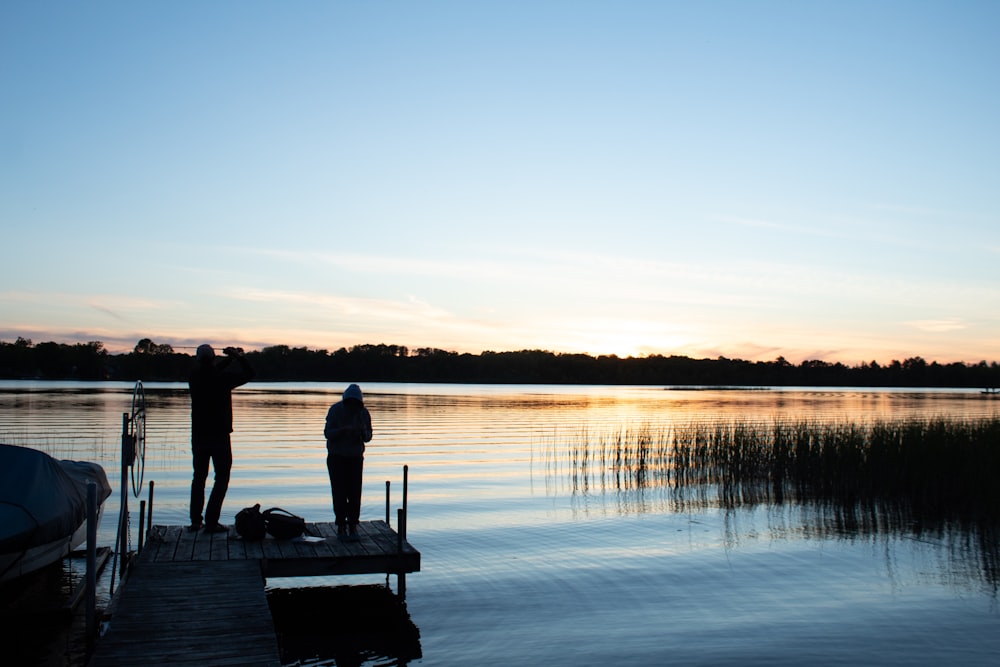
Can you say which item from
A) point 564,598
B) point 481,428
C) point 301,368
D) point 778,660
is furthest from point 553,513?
point 301,368

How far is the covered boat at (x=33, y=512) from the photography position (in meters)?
9.20

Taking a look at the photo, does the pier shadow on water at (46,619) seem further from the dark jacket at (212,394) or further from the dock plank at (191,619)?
the dark jacket at (212,394)

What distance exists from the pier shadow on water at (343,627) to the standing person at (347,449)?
0.86 m

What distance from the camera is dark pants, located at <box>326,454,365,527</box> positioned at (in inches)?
392

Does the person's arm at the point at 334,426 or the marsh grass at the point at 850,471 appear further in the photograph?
the marsh grass at the point at 850,471

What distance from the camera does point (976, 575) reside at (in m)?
11.8

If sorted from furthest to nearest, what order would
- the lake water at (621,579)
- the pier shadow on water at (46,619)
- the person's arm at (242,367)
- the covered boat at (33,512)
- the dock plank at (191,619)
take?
the person's arm at (242,367), the covered boat at (33,512), the lake water at (621,579), the pier shadow on water at (46,619), the dock plank at (191,619)

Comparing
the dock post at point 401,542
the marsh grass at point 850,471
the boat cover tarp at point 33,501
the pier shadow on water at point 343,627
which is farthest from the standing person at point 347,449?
the marsh grass at point 850,471

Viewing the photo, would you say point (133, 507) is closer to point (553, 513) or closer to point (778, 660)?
point (553, 513)

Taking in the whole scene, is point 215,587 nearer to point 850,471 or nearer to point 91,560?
point 91,560

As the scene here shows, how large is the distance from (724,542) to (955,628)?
16.0 ft

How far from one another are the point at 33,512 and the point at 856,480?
51.0 ft

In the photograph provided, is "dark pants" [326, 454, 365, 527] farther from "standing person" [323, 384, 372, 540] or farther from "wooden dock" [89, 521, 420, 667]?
"wooden dock" [89, 521, 420, 667]

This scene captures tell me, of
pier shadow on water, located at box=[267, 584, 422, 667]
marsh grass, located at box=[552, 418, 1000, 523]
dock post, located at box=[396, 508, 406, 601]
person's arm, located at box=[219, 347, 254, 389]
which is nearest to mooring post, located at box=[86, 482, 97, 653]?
pier shadow on water, located at box=[267, 584, 422, 667]
